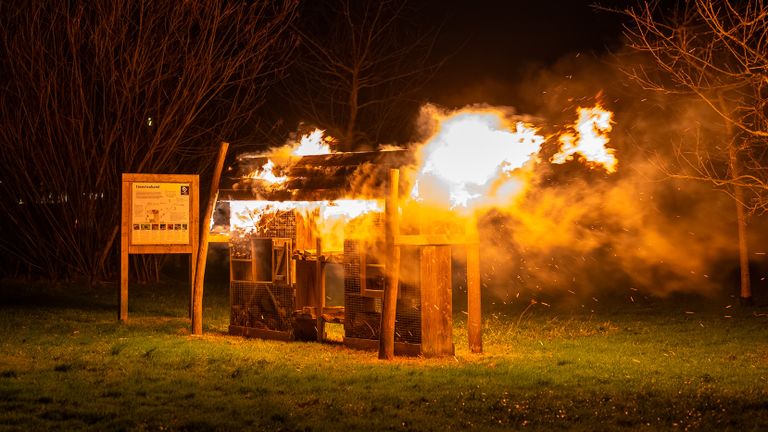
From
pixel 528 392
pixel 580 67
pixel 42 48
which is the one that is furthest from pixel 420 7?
pixel 528 392

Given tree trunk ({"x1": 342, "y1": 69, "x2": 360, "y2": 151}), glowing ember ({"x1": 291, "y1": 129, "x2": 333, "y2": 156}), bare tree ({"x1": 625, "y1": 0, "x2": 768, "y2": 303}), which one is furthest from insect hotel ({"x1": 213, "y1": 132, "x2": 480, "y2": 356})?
tree trunk ({"x1": 342, "y1": 69, "x2": 360, "y2": 151})

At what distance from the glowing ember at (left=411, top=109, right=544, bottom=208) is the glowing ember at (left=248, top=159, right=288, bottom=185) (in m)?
2.52

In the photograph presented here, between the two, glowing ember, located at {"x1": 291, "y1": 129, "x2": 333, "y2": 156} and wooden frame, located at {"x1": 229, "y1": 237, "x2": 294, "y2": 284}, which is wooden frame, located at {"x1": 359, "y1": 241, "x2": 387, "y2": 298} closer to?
wooden frame, located at {"x1": 229, "y1": 237, "x2": 294, "y2": 284}

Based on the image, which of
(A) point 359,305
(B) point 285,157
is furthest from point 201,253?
(A) point 359,305

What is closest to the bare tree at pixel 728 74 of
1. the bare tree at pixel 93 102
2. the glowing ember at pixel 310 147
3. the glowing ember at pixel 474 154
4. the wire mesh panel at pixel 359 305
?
the glowing ember at pixel 474 154

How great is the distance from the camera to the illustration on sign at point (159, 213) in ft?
48.9

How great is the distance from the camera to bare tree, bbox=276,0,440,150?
27.9 m

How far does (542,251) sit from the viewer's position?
90.5 feet

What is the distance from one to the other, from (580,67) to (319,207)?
12398 mm

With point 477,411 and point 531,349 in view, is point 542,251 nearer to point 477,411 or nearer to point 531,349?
point 531,349

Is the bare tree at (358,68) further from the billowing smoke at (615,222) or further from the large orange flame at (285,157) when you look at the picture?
the large orange flame at (285,157)

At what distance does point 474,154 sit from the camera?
38.4 feet

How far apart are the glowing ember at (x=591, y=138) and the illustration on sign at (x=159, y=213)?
644 centimetres

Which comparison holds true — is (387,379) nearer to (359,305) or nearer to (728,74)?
(359,305)
